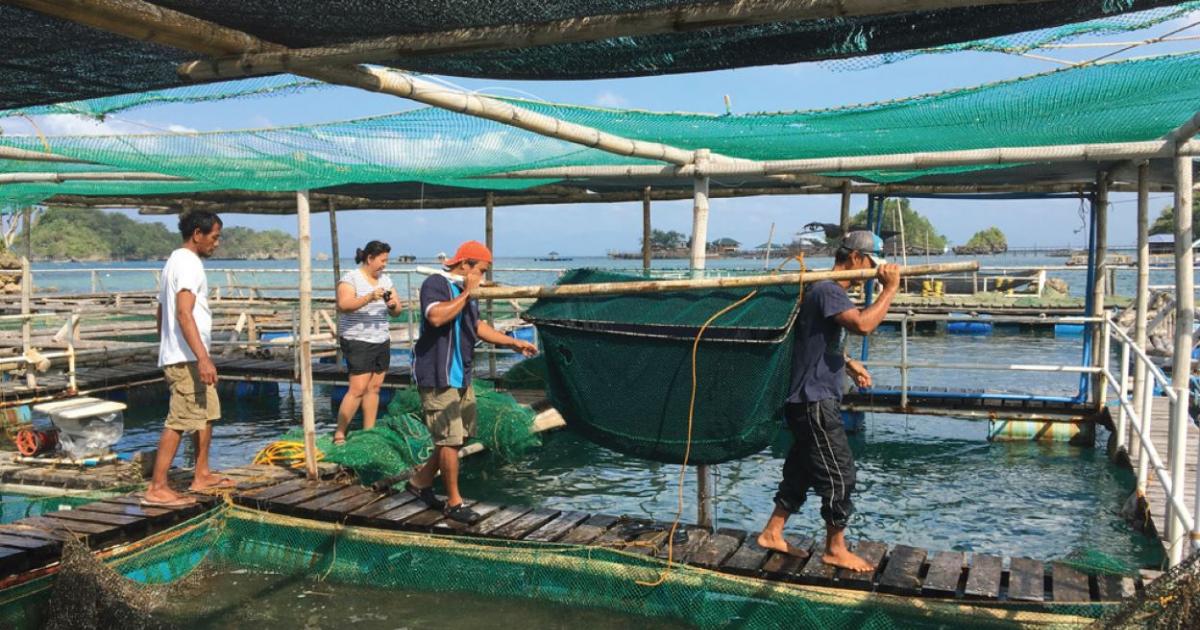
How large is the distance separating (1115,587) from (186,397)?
17.5 feet

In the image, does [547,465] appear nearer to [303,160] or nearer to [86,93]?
[303,160]

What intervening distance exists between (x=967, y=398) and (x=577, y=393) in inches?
228

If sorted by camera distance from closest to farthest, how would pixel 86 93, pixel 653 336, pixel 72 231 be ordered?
pixel 86 93
pixel 653 336
pixel 72 231

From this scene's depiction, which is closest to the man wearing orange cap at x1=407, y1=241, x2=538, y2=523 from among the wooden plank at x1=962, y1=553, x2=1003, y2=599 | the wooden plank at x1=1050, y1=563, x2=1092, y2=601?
the wooden plank at x1=962, y1=553, x2=1003, y2=599

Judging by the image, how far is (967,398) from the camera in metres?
9.49

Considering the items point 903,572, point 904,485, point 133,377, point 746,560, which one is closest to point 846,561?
point 903,572

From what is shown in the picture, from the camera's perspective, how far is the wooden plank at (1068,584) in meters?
4.29

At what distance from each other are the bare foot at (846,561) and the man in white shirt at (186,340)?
146 inches

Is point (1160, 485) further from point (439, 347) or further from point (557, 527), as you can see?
point (439, 347)

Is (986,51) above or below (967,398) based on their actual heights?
above

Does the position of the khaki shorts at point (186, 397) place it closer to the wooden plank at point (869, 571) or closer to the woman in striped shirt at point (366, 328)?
the woman in striped shirt at point (366, 328)

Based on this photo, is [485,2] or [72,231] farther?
[72,231]

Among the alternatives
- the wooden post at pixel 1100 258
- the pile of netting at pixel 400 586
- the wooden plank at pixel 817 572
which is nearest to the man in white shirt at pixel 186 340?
the pile of netting at pixel 400 586

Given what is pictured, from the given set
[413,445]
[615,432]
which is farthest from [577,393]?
[413,445]
